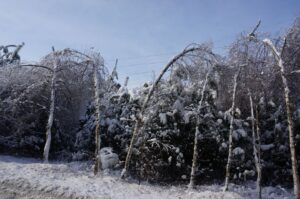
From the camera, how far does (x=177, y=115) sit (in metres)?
17.9

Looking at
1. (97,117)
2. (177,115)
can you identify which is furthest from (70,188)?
(177,115)

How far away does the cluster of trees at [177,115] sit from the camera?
15523 millimetres

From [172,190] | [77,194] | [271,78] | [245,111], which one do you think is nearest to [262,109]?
[245,111]

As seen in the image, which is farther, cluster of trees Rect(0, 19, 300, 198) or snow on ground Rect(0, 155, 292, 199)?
cluster of trees Rect(0, 19, 300, 198)

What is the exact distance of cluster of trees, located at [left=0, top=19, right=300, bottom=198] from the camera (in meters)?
15.5

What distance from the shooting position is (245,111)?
18250mm

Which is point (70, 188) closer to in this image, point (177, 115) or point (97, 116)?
point (97, 116)

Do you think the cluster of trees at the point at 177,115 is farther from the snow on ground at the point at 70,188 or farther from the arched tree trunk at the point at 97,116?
the snow on ground at the point at 70,188

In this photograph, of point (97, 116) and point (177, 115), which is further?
point (177, 115)

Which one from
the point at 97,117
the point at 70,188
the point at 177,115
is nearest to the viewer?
the point at 70,188

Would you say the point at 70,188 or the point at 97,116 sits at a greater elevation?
the point at 97,116

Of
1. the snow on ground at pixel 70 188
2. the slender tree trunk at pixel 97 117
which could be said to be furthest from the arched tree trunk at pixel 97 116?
the snow on ground at pixel 70 188

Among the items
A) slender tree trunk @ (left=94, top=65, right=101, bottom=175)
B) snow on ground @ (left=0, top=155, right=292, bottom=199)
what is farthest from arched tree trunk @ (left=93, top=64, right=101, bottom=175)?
snow on ground @ (left=0, top=155, right=292, bottom=199)

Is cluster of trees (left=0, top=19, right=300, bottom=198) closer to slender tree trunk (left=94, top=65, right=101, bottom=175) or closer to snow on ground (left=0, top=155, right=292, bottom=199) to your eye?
slender tree trunk (left=94, top=65, right=101, bottom=175)
